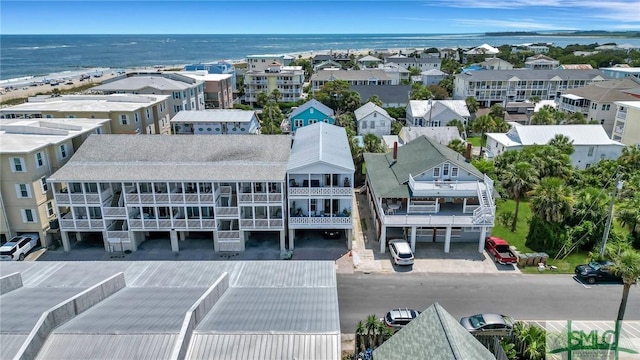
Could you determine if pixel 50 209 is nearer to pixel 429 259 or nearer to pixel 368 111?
pixel 429 259

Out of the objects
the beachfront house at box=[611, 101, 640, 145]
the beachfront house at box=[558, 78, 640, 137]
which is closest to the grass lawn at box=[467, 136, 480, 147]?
the beachfront house at box=[558, 78, 640, 137]

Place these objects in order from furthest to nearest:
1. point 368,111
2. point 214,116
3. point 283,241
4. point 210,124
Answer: point 368,111, point 214,116, point 210,124, point 283,241

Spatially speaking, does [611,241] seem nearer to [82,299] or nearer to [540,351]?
[540,351]

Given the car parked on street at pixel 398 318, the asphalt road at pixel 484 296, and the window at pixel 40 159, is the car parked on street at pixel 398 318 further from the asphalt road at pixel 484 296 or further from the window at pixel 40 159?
the window at pixel 40 159

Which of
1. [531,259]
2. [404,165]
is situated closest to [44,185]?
[404,165]

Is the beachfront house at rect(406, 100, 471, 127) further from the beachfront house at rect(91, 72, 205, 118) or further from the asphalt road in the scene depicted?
the asphalt road

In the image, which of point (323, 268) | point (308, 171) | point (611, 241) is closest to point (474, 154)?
point (611, 241)
